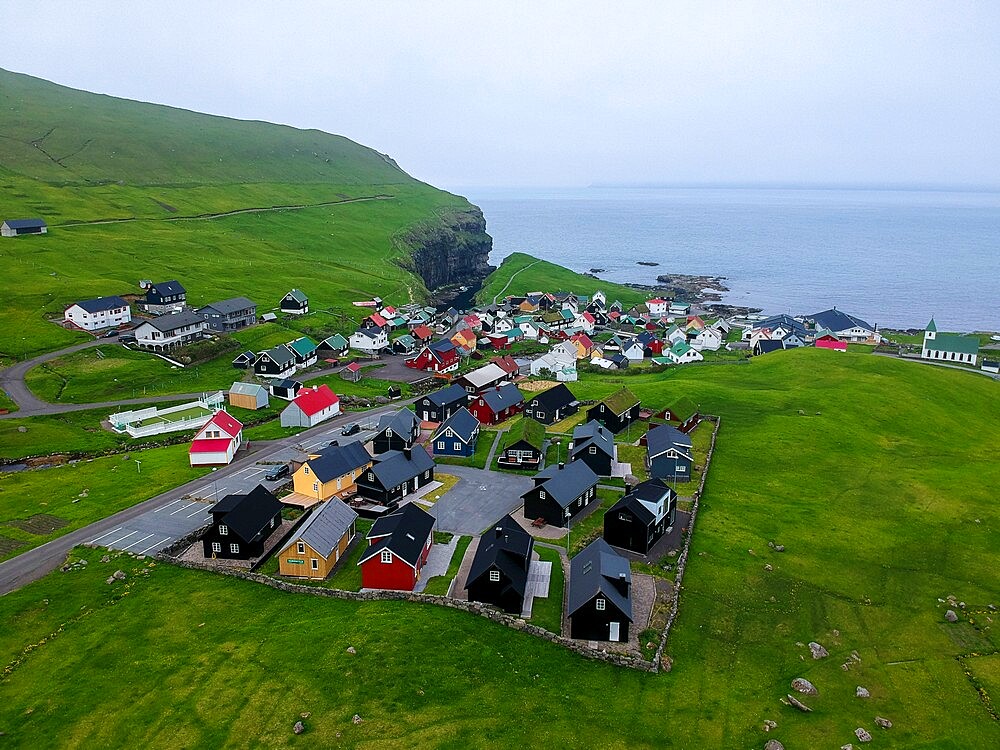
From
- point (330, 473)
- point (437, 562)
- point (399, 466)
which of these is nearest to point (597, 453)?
point (399, 466)

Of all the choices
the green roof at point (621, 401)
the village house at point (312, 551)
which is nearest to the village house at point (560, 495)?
the village house at point (312, 551)

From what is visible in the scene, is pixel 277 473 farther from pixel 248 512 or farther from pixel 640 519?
pixel 640 519

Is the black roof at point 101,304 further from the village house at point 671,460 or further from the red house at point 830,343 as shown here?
the red house at point 830,343

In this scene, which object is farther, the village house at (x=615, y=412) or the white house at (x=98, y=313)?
the white house at (x=98, y=313)

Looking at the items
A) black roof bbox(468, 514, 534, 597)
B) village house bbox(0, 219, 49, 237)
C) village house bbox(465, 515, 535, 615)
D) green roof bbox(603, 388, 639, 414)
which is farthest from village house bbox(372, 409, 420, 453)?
village house bbox(0, 219, 49, 237)

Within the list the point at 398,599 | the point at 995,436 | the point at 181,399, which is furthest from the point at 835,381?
the point at 181,399

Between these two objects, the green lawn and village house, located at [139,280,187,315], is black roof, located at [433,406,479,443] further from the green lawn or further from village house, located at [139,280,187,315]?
village house, located at [139,280,187,315]
